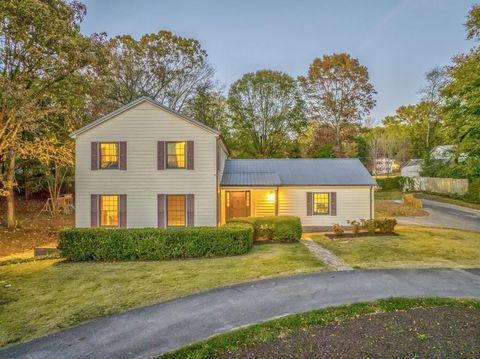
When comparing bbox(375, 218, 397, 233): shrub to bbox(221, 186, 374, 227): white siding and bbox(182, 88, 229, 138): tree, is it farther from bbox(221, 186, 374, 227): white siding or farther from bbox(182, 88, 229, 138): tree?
bbox(182, 88, 229, 138): tree

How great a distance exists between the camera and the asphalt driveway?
18156mm

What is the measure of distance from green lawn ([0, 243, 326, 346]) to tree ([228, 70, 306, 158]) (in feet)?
75.6

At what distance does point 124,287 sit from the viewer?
790 cm

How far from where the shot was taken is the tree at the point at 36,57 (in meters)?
12.5

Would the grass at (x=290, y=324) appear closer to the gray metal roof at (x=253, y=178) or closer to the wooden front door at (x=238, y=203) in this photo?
the gray metal roof at (x=253, y=178)

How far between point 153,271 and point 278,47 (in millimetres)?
23894

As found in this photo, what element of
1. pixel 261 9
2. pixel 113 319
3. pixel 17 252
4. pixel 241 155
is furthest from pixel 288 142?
pixel 113 319

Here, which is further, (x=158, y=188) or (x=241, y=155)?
(x=241, y=155)

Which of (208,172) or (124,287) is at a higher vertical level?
(208,172)

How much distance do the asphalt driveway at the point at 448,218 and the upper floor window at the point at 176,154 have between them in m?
13.5

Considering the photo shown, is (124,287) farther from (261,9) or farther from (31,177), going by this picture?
(31,177)

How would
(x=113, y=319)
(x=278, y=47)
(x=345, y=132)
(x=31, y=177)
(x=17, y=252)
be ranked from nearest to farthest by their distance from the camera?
(x=113, y=319), (x=17, y=252), (x=31, y=177), (x=278, y=47), (x=345, y=132)

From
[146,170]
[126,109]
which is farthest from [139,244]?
[126,109]

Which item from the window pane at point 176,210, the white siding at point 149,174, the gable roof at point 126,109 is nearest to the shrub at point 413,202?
the white siding at point 149,174
